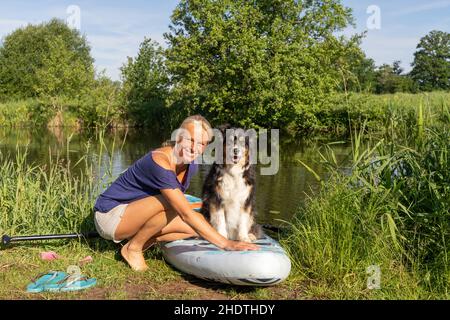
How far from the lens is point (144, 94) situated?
29453mm

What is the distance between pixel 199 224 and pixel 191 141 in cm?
66

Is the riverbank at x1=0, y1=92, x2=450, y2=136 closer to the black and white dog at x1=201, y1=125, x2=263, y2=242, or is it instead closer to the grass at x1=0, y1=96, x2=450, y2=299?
the grass at x1=0, y1=96, x2=450, y2=299

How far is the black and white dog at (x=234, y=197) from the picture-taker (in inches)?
168

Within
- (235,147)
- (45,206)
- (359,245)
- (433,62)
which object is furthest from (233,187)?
(433,62)

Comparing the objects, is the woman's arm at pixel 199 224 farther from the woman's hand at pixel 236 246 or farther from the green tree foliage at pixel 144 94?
the green tree foliage at pixel 144 94

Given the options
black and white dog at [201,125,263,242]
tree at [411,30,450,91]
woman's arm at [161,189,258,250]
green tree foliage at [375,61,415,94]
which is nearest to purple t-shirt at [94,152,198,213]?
woman's arm at [161,189,258,250]

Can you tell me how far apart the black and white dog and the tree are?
165ft

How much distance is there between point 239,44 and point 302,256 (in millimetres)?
17919

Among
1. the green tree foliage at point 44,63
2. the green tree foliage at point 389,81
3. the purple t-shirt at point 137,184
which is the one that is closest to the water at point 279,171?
the purple t-shirt at point 137,184

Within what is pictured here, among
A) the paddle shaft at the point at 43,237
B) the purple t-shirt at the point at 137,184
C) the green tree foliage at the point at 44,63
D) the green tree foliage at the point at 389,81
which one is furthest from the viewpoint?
the green tree foliage at the point at 389,81

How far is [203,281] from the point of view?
3.77 m

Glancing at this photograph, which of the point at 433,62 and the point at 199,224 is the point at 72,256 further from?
the point at 433,62

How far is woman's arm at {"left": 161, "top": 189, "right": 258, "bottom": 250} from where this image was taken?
3.29m

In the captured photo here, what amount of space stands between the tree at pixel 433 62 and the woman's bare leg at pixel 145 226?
50.7 m
